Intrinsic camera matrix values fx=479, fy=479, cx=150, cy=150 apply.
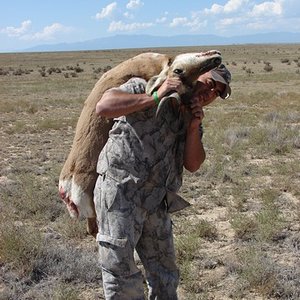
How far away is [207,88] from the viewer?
2535 millimetres

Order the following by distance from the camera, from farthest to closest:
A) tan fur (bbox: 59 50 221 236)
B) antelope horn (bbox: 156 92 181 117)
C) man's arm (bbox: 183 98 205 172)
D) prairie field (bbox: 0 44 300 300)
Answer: prairie field (bbox: 0 44 300 300)
tan fur (bbox: 59 50 221 236)
man's arm (bbox: 183 98 205 172)
antelope horn (bbox: 156 92 181 117)

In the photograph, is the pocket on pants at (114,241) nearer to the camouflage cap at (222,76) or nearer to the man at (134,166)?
the man at (134,166)

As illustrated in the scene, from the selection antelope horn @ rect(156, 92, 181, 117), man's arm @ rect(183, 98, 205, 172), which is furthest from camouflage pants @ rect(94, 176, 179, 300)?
antelope horn @ rect(156, 92, 181, 117)

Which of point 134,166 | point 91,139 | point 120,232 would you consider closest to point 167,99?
point 134,166

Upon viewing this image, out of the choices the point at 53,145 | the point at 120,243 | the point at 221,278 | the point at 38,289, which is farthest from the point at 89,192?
the point at 53,145

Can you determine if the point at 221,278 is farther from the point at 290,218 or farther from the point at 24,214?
the point at 24,214

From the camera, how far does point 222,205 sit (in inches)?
279

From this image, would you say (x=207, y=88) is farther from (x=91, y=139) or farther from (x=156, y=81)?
(x=91, y=139)

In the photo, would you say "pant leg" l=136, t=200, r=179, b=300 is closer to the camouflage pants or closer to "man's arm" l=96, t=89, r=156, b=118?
the camouflage pants

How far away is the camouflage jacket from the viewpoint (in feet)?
8.36

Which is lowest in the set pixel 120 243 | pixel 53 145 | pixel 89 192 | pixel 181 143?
pixel 53 145

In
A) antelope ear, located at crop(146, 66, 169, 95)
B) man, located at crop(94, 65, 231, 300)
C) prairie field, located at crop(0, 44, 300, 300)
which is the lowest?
prairie field, located at crop(0, 44, 300, 300)

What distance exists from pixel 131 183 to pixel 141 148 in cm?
19

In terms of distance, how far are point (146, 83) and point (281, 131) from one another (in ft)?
35.0
